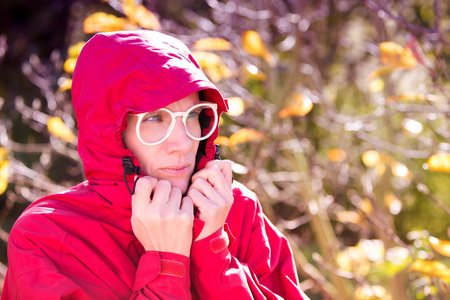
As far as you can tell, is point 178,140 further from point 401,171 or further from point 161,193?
point 401,171

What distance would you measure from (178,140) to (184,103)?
11cm

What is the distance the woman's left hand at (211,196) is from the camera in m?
1.42

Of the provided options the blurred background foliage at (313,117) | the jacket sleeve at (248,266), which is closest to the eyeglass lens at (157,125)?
the jacket sleeve at (248,266)

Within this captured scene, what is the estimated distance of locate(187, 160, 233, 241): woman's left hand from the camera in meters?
1.42

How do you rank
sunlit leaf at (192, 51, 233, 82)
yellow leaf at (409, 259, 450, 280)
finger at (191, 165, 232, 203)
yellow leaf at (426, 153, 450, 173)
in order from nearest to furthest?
finger at (191, 165, 232, 203), yellow leaf at (409, 259, 450, 280), yellow leaf at (426, 153, 450, 173), sunlit leaf at (192, 51, 233, 82)

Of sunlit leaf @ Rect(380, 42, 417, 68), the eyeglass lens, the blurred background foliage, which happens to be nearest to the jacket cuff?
the eyeglass lens

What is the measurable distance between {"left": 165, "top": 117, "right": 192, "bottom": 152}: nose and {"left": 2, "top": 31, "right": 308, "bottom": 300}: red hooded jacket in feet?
0.32

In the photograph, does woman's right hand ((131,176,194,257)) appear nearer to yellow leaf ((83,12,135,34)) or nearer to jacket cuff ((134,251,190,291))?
jacket cuff ((134,251,190,291))

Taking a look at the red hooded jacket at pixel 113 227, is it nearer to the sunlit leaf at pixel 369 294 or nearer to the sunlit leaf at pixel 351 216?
the sunlit leaf at pixel 369 294

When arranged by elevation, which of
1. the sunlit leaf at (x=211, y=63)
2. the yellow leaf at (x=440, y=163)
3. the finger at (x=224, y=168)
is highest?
the finger at (x=224, y=168)

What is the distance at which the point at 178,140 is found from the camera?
1.45 metres

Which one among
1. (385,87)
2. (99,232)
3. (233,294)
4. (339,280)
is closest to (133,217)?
(99,232)

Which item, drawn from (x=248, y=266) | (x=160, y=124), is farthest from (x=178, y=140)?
(x=248, y=266)

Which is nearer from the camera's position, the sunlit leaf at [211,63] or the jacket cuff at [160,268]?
the jacket cuff at [160,268]
